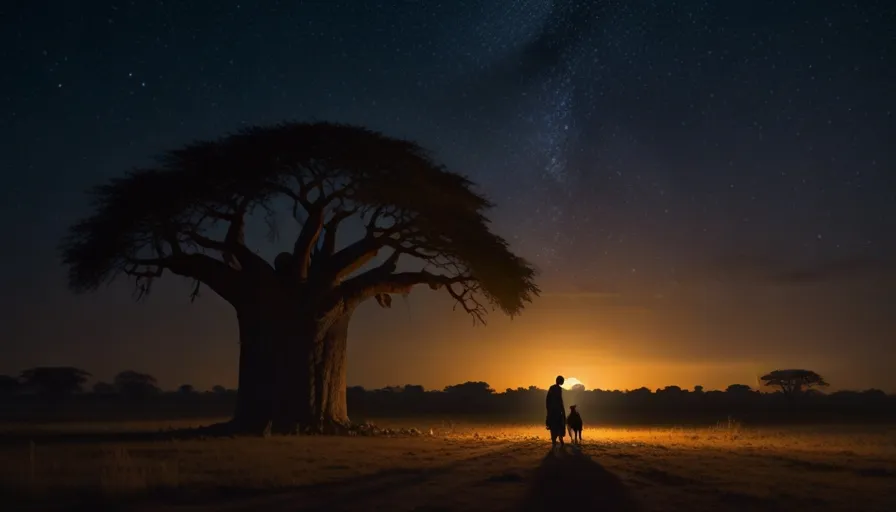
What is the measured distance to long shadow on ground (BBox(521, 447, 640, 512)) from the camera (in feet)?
37.1

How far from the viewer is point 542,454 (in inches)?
707

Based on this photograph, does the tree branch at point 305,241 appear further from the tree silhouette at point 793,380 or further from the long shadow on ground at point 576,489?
the tree silhouette at point 793,380

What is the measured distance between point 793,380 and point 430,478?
7595 cm

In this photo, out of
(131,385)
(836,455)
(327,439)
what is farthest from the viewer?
(131,385)

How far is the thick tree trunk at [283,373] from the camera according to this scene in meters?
23.8

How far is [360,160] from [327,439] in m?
7.48

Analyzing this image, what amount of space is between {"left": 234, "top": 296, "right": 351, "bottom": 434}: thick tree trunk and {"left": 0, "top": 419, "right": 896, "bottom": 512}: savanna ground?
3.68 metres

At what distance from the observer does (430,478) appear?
551 inches

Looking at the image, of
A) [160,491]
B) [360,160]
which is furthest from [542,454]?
[360,160]

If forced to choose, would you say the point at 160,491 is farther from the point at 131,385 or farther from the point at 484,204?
the point at 131,385

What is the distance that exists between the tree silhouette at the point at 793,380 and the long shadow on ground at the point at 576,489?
71982 millimetres

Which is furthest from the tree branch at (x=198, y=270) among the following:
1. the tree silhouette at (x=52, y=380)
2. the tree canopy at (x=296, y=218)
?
the tree silhouette at (x=52, y=380)

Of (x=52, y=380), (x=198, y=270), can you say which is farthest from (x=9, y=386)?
(x=198, y=270)

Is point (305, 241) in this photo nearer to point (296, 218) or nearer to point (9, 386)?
point (296, 218)
